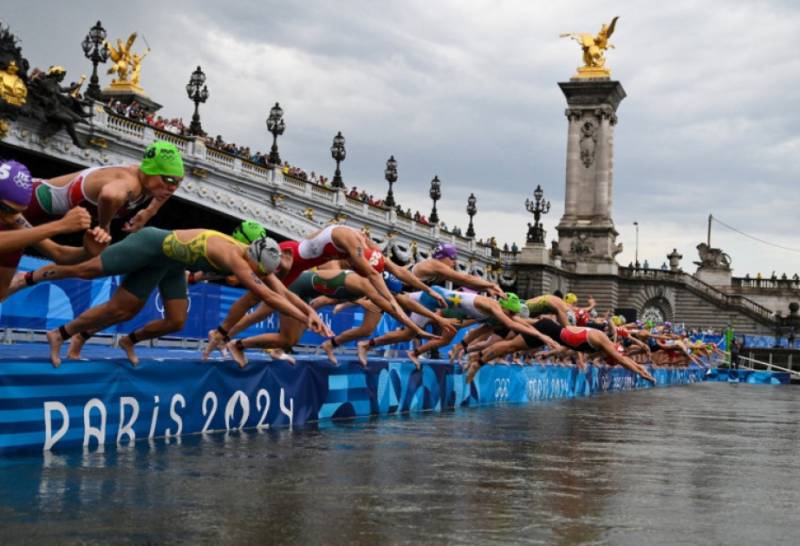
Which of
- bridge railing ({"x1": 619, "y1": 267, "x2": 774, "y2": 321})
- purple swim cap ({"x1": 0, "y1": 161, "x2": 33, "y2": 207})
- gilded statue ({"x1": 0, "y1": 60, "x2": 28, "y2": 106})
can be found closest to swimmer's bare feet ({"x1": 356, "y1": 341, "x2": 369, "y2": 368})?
purple swim cap ({"x1": 0, "y1": 161, "x2": 33, "y2": 207})

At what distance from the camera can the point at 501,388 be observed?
20.1m

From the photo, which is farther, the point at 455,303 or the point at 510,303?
the point at 510,303

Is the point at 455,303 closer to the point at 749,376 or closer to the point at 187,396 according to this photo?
the point at 187,396

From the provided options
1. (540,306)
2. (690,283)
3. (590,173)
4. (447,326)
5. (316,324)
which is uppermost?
(590,173)

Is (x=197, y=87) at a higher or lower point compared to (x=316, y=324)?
higher

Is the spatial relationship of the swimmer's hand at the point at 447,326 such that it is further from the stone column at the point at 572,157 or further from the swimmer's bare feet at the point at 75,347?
the stone column at the point at 572,157

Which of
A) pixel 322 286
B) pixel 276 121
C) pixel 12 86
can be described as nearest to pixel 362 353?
pixel 322 286

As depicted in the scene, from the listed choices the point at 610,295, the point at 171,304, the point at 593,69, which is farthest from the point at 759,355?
the point at 171,304

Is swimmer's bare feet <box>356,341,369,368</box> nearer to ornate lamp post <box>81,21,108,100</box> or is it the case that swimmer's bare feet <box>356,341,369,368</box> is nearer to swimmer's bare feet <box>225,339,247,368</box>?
swimmer's bare feet <box>225,339,247,368</box>

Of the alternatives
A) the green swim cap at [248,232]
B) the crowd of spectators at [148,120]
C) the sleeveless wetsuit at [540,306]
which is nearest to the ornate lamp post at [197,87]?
the crowd of spectators at [148,120]

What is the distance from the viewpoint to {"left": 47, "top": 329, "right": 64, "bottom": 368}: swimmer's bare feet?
27.6 ft

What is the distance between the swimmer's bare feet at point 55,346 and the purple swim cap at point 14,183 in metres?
1.21

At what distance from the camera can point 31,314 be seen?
16469 millimetres

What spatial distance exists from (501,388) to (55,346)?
1225 centimetres
